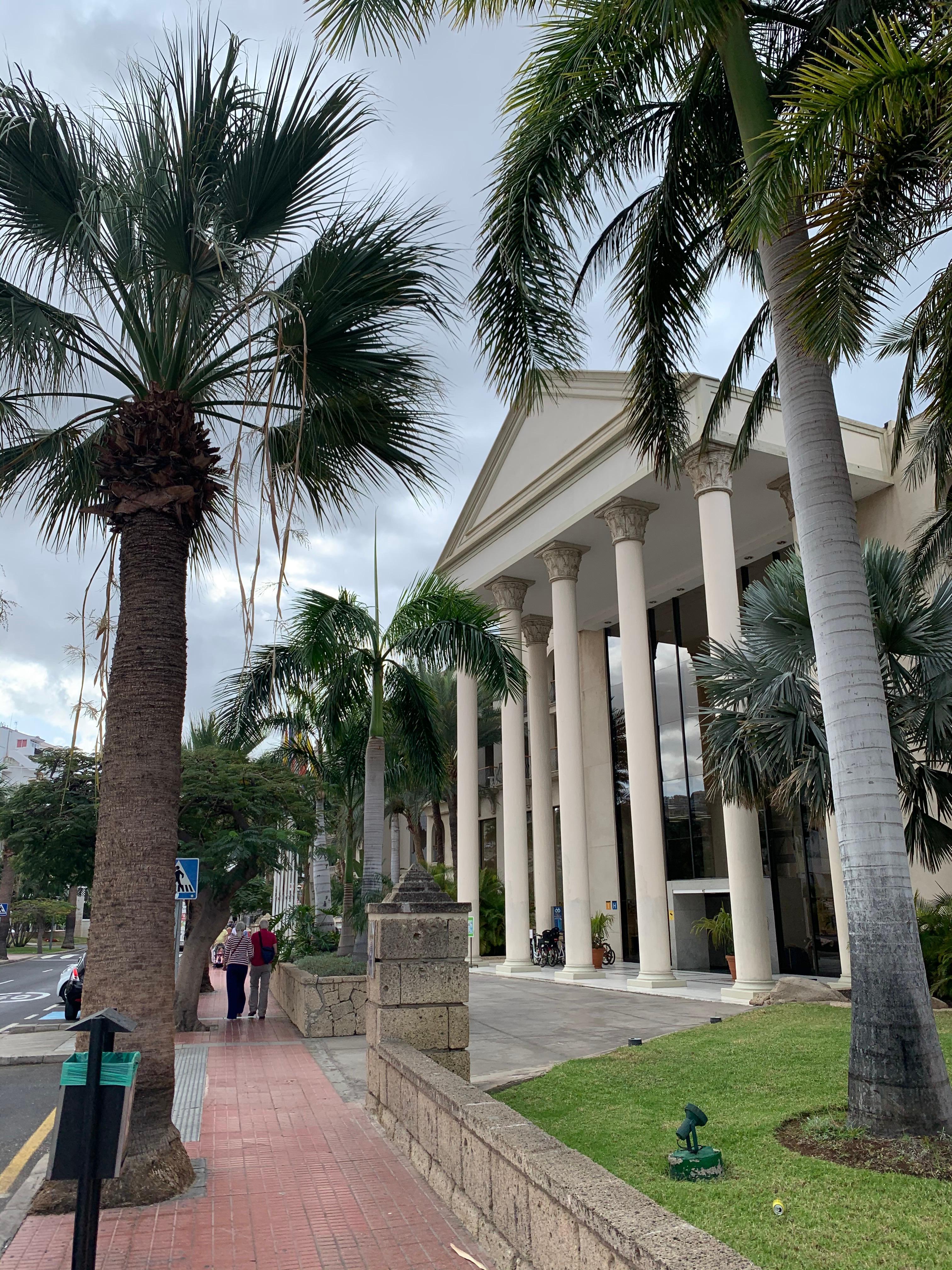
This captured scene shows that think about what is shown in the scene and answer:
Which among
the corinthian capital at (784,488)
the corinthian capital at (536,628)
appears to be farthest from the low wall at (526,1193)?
the corinthian capital at (536,628)

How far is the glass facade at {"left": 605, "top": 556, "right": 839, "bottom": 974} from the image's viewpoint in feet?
71.7

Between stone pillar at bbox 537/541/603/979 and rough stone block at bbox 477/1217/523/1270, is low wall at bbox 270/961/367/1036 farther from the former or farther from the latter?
rough stone block at bbox 477/1217/523/1270

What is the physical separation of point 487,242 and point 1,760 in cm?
9037

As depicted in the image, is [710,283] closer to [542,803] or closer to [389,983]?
[389,983]

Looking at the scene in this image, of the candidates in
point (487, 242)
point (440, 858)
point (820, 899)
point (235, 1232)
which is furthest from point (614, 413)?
point (440, 858)

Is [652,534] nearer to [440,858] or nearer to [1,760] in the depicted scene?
[440,858]

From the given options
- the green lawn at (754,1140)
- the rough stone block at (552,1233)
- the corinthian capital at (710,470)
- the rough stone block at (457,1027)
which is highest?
the corinthian capital at (710,470)

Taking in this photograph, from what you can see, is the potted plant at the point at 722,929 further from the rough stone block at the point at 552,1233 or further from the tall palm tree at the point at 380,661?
the rough stone block at the point at 552,1233

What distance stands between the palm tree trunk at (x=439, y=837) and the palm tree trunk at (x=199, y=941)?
21002mm

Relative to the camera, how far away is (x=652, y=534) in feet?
82.0

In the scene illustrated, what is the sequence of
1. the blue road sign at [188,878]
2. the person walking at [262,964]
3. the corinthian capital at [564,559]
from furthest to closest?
the corinthian capital at [564,559] → the person walking at [262,964] → the blue road sign at [188,878]

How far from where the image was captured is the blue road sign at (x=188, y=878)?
1356 cm

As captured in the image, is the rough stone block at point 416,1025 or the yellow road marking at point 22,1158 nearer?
the yellow road marking at point 22,1158

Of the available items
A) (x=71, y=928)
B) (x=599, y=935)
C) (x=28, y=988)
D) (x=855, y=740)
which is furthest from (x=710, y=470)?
(x=71, y=928)
